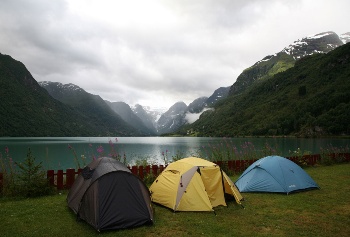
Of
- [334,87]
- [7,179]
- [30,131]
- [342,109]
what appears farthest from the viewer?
[30,131]

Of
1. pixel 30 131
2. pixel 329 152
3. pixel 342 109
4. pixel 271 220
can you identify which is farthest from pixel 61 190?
pixel 30 131

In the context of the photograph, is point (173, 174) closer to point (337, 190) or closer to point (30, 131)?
point (337, 190)

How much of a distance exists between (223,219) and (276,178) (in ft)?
17.1

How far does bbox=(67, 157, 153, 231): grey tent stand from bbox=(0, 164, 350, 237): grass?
28 centimetres

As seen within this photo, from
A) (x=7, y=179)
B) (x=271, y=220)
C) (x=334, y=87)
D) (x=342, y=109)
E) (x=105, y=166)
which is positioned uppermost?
(x=334, y=87)

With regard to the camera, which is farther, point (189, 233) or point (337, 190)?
point (337, 190)

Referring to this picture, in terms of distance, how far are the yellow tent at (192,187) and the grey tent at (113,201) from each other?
160 cm

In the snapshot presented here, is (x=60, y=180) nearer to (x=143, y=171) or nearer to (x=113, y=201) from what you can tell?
(x=143, y=171)

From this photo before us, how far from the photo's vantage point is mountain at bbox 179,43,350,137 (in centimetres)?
11375

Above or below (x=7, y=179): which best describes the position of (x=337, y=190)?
below

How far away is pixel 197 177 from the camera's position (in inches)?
408

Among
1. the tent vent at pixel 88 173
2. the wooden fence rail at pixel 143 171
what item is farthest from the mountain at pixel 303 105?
the tent vent at pixel 88 173

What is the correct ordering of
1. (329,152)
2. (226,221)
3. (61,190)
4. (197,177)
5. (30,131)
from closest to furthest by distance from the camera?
(226,221), (197,177), (61,190), (329,152), (30,131)

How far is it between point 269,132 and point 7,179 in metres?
133
